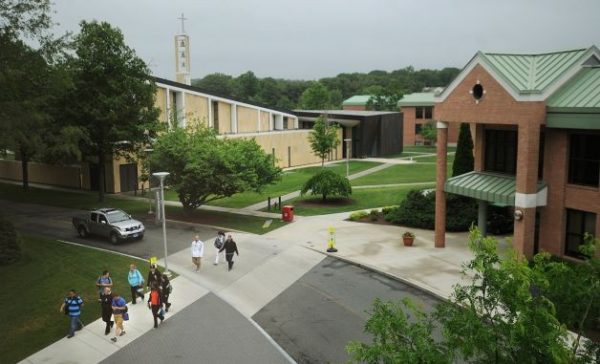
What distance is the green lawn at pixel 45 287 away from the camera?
1792 centimetres

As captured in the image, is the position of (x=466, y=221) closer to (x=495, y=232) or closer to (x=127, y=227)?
(x=495, y=232)

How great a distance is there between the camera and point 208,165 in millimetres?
33844

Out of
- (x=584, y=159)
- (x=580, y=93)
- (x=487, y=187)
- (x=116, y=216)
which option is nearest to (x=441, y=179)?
(x=487, y=187)

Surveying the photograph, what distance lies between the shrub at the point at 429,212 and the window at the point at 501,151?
3397 millimetres

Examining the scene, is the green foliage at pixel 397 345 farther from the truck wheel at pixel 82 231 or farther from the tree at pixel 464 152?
the tree at pixel 464 152

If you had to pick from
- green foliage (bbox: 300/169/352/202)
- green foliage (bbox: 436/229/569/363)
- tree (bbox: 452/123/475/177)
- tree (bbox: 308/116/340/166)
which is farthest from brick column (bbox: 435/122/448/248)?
tree (bbox: 308/116/340/166)

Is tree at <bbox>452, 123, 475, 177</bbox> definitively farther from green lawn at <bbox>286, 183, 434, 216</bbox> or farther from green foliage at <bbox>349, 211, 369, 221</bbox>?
green lawn at <bbox>286, 183, 434, 216</bbox>

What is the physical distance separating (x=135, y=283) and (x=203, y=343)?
4613 mm

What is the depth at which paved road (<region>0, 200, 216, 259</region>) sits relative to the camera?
2925cm

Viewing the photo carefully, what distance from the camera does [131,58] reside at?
40625 mm

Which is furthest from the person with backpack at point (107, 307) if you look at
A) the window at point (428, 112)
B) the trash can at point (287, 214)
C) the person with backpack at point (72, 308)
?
the window at point (428, 112)

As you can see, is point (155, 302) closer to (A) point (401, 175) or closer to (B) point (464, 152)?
(B) point (464, 152)

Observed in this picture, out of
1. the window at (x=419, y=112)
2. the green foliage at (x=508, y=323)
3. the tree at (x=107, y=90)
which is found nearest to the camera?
the green foliage at (x=508, y=323)

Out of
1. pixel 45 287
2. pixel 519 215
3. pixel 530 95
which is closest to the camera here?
pixel 45 287
